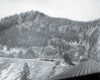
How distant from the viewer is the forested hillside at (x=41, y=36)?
465 centimetres

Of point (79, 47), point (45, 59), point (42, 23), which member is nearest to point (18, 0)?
point (42, 23)

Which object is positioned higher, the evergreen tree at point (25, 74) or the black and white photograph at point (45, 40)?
the black and white photograph at point (45, 40)

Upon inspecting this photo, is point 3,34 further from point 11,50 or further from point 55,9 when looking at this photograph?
point 55,9

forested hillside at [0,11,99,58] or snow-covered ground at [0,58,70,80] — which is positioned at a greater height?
forested hillside at [0,11,99,58]

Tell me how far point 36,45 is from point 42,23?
42.8 inches

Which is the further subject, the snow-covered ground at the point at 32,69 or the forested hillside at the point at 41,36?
the snow-covered ground at the point at 32,69

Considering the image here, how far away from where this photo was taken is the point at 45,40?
5129mm

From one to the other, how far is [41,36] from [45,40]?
22 cm

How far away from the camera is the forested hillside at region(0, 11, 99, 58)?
4.65 metres

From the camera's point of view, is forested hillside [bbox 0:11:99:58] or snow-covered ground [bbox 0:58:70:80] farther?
snow-covered ground [bbox 0:58:70:80]

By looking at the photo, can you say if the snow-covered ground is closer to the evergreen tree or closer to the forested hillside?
the evergreen tree

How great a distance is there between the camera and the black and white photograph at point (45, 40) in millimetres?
4473

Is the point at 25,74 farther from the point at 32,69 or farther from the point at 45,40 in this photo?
the point at 45,40

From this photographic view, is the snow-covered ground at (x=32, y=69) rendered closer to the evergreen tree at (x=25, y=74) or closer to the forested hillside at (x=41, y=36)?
the evergreen tree at (x=25, y=74)
